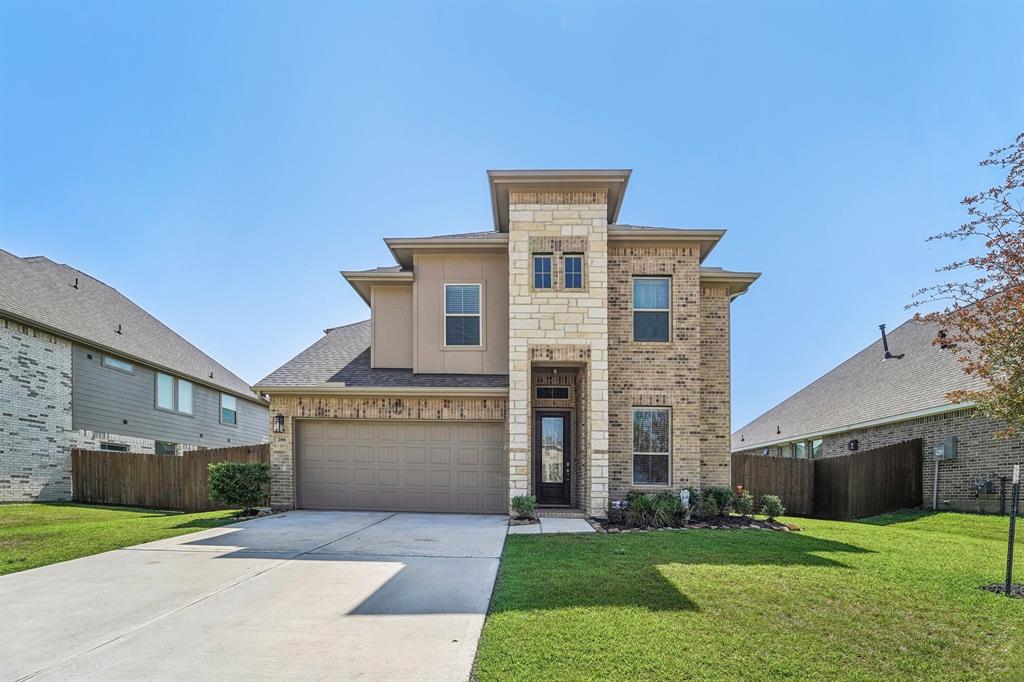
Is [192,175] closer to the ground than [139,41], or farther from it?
closer to the ground

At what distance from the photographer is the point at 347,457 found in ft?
45.2

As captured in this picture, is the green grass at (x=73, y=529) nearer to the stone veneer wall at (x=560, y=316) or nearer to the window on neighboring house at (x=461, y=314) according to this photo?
the window on neighboring house at (x=461, y=314)

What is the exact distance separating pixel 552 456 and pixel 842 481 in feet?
23.9

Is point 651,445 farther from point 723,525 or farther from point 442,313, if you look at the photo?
point 442,313

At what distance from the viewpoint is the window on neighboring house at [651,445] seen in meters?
12.9

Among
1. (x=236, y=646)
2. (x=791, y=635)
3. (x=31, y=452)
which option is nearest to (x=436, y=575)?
(x=236, y=646)

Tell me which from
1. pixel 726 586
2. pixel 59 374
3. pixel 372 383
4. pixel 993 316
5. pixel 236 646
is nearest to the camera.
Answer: pixel 236 646

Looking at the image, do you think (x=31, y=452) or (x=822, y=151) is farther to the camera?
(x=31, y=452)

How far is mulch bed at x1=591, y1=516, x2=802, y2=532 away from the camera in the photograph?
36.3 ft

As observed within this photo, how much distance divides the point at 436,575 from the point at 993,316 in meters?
7.07

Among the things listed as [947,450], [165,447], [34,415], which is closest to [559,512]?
[947,450]

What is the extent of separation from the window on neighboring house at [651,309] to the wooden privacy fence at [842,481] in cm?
470

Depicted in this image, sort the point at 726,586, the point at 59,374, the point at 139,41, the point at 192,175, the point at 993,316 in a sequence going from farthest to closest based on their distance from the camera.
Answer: the point at 59,374 → the point at 192,175 → the point at 139,41 → the point at 993,316 → the point at 726,586

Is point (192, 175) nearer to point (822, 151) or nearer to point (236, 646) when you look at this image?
point (236, 646)
